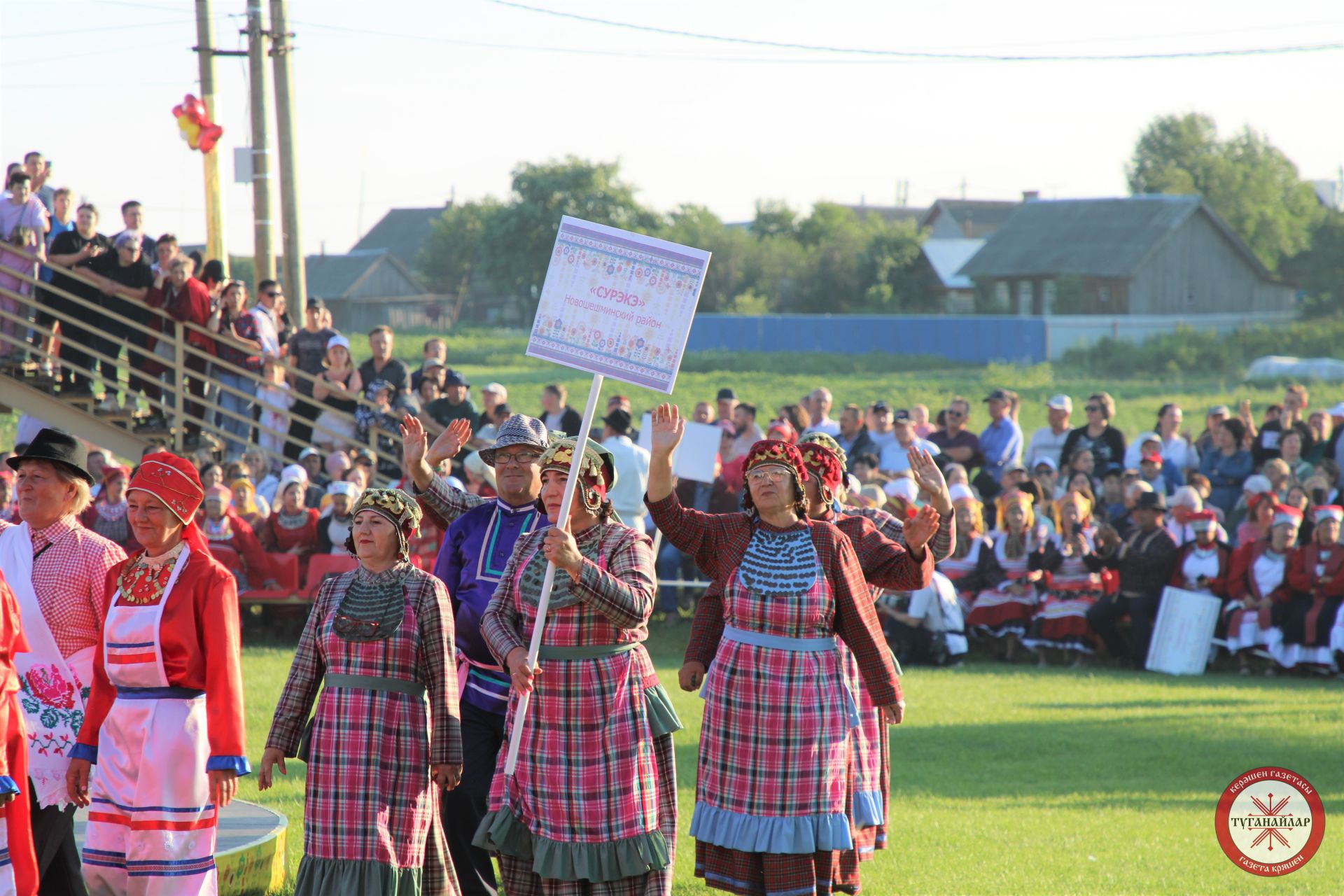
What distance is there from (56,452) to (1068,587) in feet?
33.6

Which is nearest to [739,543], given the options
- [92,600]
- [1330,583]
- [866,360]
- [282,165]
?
[92,600]

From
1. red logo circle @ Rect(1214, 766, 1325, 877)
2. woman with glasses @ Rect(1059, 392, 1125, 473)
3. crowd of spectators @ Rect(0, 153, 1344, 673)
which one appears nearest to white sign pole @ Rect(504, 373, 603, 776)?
red logo circle @ Rect(1214, 766, 1325, 877)

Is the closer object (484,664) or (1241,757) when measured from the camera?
(484,664)

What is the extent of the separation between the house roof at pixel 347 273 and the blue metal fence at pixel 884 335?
2936cm

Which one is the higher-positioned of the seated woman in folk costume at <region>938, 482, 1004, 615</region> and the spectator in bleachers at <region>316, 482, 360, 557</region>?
the spectator in bleachers at <region>316, 482, 360, 557</region>

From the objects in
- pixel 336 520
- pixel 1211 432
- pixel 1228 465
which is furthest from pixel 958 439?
pixel 336 520

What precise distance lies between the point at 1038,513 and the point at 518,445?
354 inches

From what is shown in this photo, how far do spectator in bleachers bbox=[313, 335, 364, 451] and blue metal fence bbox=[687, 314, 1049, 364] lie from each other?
33558 millimetres

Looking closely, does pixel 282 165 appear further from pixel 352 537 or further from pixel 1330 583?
pixel 352 537

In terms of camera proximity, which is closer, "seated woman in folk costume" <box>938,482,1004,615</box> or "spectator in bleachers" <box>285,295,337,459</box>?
"seated woman in folk costume" <box>938,482,1004,615</box>

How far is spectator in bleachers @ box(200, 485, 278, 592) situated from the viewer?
13992mm

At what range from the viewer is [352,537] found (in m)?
5.55

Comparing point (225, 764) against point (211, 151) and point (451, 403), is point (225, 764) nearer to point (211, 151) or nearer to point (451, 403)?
point (451, 403)

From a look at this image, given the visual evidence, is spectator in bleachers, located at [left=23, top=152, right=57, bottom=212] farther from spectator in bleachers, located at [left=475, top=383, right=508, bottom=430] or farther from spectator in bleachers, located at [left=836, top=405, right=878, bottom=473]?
spectator in bleachers, located at [left=836, top=405, right=878, bottom=473]
